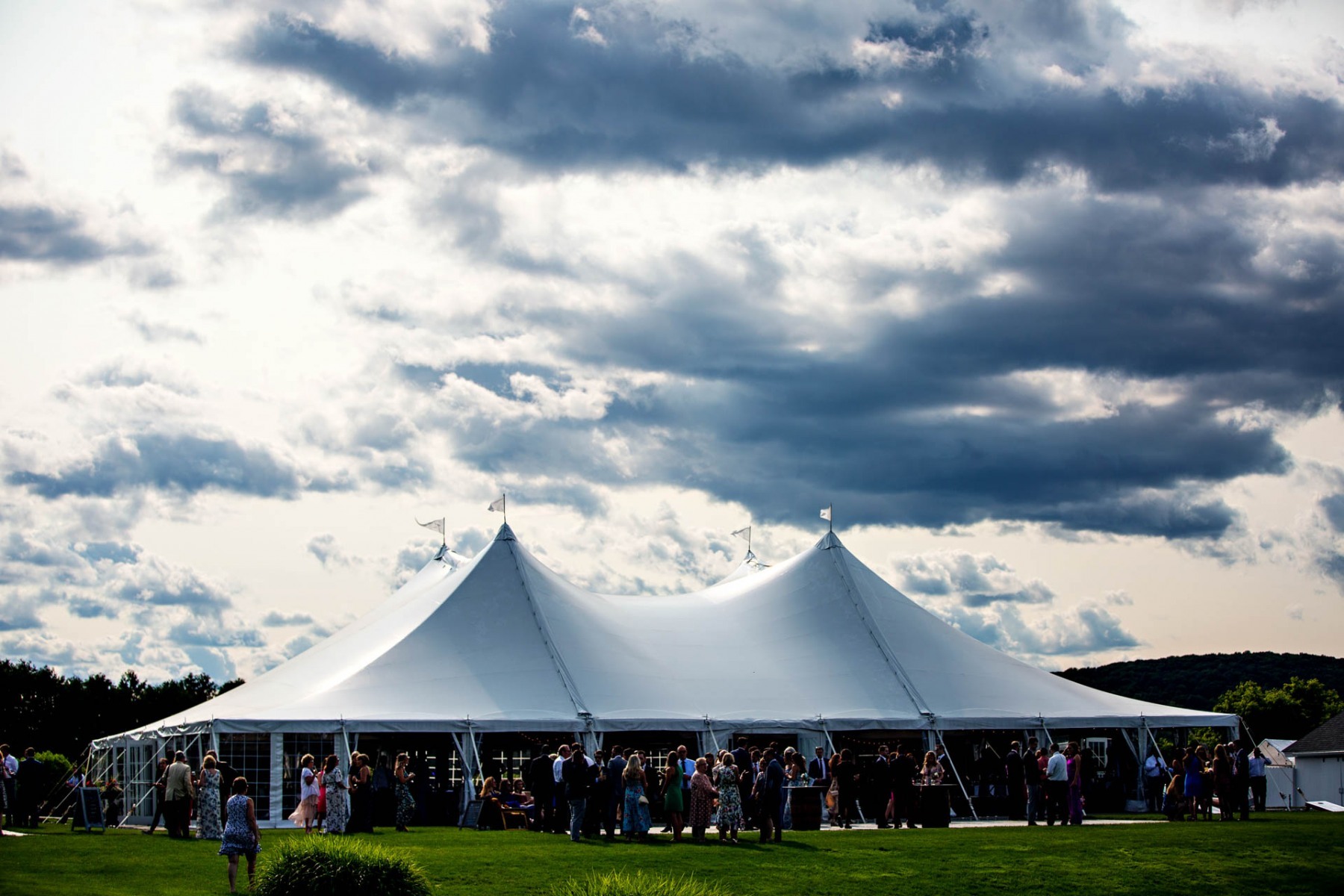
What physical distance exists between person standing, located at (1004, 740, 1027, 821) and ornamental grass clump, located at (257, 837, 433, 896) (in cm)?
1316

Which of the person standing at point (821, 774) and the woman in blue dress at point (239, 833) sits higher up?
the woman in blue dress at point (239, 833)

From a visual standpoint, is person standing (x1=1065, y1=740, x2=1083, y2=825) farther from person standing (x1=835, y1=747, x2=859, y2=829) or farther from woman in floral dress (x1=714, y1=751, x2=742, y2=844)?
woman in floral dress (x1=714, y1=751, x2=742, y2=844)

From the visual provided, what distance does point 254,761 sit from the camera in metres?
22.4

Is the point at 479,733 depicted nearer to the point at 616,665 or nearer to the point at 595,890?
the point at 616,665

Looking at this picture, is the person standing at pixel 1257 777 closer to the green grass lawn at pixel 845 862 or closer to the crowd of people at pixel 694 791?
the crowd of people at pixel 694 791

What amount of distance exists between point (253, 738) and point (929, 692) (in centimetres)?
1187

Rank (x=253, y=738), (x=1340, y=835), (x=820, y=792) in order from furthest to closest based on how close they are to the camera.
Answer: (x=253, y=738) < (x=820, y=792) < (x=1340, y=835)

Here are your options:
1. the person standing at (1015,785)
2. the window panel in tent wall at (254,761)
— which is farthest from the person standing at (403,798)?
the person standing at (1015,785)

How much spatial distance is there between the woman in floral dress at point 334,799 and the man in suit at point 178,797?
246 centimetres

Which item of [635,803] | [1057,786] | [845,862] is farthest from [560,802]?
[1057,786]

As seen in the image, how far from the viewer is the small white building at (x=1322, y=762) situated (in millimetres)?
43062

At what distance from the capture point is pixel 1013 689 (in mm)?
25328

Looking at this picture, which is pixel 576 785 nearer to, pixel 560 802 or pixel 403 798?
pixel 560 802

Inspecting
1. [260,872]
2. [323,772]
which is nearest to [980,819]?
[323,772]
